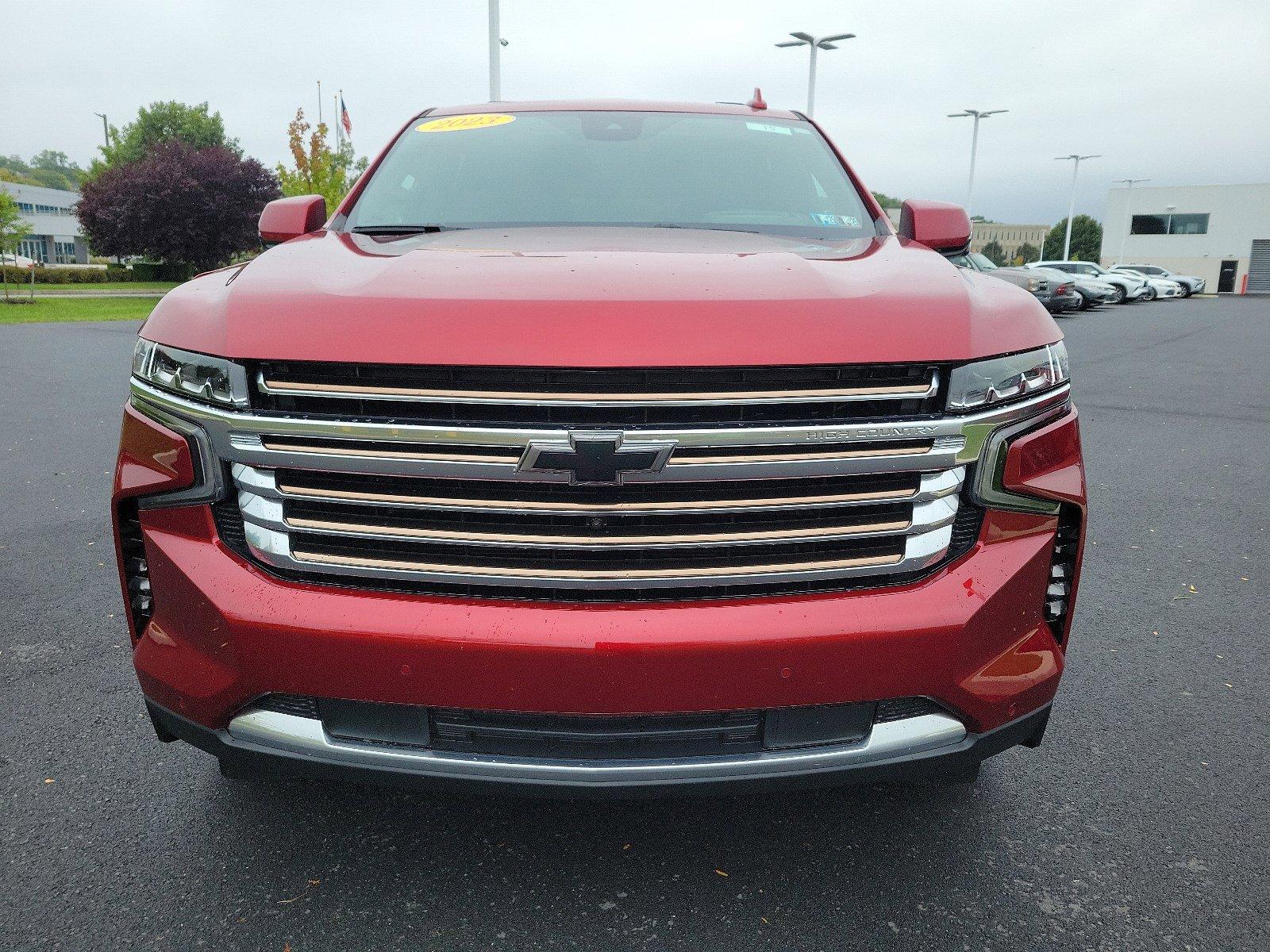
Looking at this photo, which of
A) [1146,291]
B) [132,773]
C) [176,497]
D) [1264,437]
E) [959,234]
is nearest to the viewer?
[176,497]

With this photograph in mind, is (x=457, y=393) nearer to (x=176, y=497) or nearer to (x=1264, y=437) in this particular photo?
(x=176, y=497)

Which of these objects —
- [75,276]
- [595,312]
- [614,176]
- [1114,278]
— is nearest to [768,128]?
[614,176]

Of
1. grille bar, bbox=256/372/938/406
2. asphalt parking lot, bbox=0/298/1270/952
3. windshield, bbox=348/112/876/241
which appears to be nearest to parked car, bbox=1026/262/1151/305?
windshield, bbox=348/112/876/241

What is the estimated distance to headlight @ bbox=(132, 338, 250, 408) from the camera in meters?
1.96

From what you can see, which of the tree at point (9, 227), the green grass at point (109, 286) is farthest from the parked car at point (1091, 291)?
the green grass at point (109, 286)

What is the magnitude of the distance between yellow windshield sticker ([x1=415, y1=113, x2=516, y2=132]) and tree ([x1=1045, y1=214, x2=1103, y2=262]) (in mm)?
124826

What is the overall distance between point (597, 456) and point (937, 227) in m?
1.83

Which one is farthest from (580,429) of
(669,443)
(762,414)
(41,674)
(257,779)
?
(41,674)

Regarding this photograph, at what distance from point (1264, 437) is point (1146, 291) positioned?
135ft

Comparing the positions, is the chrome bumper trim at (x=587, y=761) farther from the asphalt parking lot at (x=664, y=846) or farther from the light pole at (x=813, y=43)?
the light pole at (x=813, y=43)

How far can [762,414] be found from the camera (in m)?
1.91

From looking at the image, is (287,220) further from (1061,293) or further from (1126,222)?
(1126,222)

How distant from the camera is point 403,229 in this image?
2957mm

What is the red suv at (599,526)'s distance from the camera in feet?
6.15
